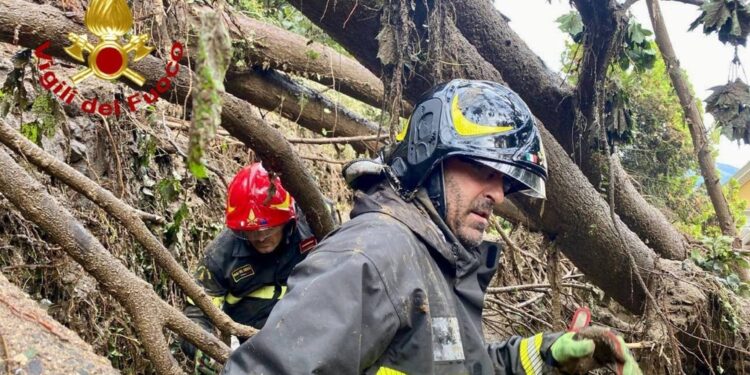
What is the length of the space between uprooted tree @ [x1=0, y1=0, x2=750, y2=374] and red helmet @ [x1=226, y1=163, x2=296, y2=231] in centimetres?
44

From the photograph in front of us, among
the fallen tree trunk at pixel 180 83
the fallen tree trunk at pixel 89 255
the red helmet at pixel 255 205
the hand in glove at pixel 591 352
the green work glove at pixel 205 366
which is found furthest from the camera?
the red helmet at pixel 255 205

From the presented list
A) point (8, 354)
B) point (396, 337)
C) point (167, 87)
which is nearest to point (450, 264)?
point (396, 337)

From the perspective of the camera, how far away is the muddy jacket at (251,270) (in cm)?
424

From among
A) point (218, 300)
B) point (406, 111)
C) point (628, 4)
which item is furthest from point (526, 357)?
point (218, 300)

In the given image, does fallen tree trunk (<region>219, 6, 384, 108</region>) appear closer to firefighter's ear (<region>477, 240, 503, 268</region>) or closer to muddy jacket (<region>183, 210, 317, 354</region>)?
muddy jacket (<region>183, 210, 317, 354</region>)

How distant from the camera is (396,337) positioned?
2041 mm

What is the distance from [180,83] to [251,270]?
4.24 feet

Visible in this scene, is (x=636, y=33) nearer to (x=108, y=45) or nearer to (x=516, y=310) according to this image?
(x=516, y=310)

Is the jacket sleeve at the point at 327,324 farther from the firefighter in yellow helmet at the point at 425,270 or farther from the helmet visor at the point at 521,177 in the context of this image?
the helmet visor at the point at 521,177

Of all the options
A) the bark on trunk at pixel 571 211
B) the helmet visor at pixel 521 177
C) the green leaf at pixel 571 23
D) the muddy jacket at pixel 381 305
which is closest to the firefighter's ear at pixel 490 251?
the muddy jacket at pixel 381 305

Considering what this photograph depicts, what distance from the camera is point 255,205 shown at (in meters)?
4.11

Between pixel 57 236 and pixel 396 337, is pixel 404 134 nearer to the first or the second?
pixel 396 337

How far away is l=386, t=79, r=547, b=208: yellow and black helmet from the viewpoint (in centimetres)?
243

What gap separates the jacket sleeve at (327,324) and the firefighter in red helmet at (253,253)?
7.41ft
